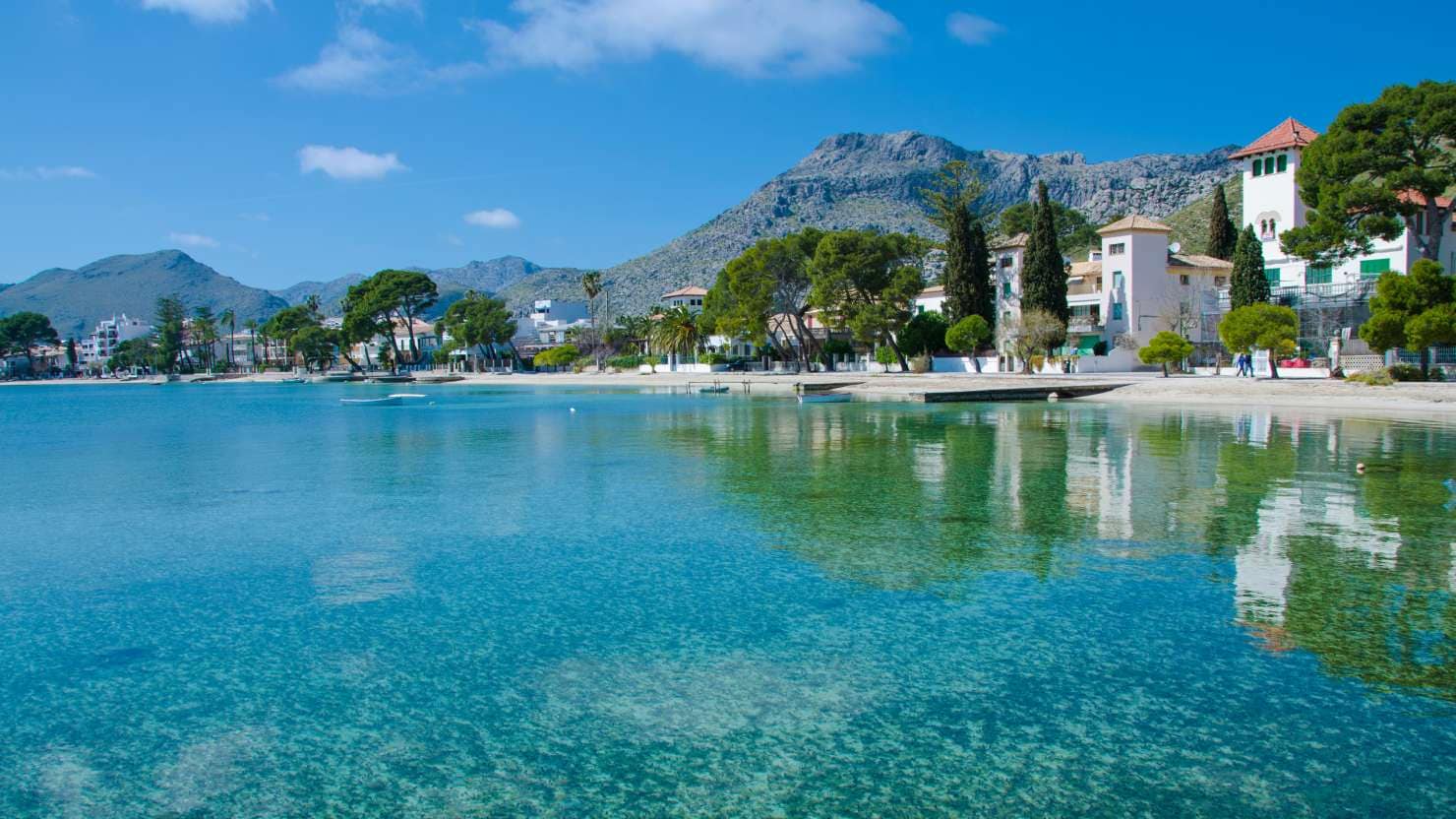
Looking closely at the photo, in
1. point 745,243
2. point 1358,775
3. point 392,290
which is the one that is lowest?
point 1358,775

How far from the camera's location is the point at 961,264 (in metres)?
59.2

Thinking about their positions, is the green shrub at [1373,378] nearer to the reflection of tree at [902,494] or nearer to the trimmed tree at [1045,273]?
the reflection of tree at [902,494]

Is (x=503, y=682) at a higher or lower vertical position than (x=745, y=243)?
lower

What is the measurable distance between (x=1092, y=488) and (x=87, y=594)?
566 inches

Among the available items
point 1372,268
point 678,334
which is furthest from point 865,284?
point 1372,268

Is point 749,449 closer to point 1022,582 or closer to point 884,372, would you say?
point 1022,582

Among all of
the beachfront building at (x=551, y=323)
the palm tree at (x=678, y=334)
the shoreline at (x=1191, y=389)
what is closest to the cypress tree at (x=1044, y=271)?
the shoreline at (x=1191, y=389)

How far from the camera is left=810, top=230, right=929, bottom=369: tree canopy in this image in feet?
200

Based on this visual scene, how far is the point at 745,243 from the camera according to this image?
18175cm

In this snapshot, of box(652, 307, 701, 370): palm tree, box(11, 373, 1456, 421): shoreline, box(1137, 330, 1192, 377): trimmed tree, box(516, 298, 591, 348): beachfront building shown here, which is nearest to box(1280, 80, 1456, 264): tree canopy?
box(1137, 330, 1192, 377): trimmed tree

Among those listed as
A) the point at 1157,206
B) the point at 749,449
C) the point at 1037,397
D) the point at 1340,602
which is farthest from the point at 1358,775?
the point at 1157,206

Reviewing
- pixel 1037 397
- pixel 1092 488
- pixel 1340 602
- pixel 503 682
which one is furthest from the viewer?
pixel 1037 397

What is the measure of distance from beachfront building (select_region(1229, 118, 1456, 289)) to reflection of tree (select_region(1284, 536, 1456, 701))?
43456 millimetres

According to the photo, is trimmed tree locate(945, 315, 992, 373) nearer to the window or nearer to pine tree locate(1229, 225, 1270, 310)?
pine tree locate(1229, 225, 1270, 310)
